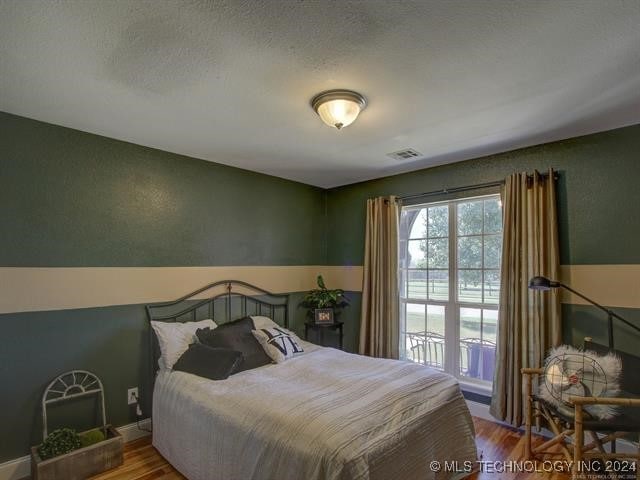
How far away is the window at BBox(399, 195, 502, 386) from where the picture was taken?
3.23 m

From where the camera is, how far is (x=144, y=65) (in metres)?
1.76

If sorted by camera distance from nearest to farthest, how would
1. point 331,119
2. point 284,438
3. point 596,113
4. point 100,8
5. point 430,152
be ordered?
point 100,8 < point 284,438 < point 331,119 < point 596,113 < point 430,152

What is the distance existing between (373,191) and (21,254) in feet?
10.7

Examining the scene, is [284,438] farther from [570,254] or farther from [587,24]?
[570,254]

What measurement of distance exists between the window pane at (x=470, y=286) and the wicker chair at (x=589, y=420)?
2.76 feet

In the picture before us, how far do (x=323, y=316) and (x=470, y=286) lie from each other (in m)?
1.58

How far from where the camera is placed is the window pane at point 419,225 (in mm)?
3723

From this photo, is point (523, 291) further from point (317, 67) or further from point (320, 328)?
point (317, 67)

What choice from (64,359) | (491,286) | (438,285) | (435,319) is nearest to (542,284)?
(491,286)

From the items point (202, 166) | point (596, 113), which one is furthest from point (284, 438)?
point (596, 113)

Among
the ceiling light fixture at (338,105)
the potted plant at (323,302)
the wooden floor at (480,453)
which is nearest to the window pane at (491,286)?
the wooden floor at (480,453)

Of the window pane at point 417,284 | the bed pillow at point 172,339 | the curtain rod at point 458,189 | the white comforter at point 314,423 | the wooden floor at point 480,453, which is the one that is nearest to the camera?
the white comforter at point 314,423

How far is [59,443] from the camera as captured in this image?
2238 mm

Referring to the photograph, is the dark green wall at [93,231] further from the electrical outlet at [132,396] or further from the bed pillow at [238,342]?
the bed pillow at [238,342]
